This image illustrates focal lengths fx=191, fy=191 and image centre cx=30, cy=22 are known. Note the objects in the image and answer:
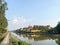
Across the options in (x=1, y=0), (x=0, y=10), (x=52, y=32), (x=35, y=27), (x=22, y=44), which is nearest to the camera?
(x=22, y=44)

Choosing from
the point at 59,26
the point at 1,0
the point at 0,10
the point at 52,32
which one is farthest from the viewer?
the point at 52,32

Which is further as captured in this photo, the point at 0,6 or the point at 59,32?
the point at 59,32

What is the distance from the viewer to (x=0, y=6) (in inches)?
1405

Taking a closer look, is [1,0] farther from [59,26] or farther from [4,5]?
[59,26]

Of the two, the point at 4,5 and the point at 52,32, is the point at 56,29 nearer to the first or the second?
the point at 52,32

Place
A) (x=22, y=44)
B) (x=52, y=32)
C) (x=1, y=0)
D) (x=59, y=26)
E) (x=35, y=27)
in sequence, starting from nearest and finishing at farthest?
(x=22, y=44) → (x=1, y=0) → (x=59, y=26) → (x=52, y=32) → (x=35, y=27)

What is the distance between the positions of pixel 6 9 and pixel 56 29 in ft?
210

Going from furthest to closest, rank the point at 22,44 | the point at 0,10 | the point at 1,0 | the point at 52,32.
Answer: the point at 52,32
the point at 0,10
the point at 1,0
the point at 22,44

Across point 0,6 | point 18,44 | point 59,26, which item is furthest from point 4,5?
point 59,26

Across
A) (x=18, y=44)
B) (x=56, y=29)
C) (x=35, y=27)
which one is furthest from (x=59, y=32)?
(x=18, y=44)

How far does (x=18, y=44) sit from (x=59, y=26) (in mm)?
79640

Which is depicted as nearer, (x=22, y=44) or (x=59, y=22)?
(x=22, y=44)

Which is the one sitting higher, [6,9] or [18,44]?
[6,9]

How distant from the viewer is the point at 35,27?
153 meters
